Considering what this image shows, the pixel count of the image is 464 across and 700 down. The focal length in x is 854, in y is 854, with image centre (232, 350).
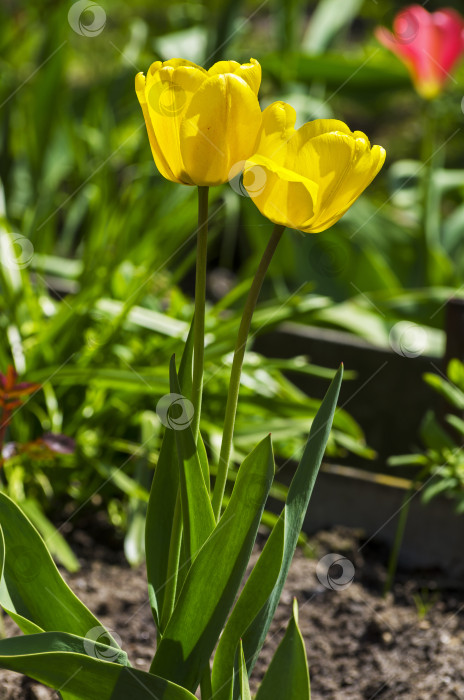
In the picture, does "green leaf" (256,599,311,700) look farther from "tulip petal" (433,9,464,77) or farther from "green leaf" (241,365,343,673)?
"tulip petal" (433,9,464,77)

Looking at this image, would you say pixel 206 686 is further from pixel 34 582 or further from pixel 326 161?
pixel 326 161

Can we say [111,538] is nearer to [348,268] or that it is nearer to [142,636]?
[142,636]

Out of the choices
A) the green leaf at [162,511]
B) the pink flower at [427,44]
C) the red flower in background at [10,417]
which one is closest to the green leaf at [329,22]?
the pink flower at [427,44]

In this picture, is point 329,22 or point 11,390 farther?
point 329,22

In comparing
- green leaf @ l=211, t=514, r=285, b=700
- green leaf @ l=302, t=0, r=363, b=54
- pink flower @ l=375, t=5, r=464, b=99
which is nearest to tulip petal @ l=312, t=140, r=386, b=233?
green leaf @ l=211, t=514, r=285, b=700

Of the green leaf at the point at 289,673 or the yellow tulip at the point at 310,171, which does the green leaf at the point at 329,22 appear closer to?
the yellow tulip at the point at 310,171

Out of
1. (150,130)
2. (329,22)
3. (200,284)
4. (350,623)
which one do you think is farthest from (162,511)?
(329,22)

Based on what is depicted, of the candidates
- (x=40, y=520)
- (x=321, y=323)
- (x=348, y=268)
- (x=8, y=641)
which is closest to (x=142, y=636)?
(x=40, y=520)
